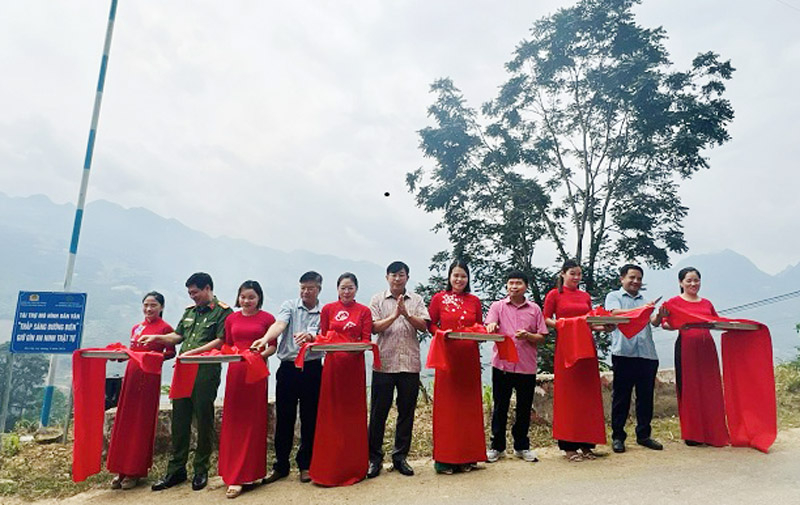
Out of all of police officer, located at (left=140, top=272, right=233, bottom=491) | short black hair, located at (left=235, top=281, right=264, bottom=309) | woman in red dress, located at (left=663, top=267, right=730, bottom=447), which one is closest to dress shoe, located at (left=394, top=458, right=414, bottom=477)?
police officer, located at (left=140, top=272, right=233, bottom=491)

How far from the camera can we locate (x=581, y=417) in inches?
175

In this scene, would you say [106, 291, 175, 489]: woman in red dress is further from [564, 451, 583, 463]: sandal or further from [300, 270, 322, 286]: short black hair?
[564, 451, 583, 463]: sandal

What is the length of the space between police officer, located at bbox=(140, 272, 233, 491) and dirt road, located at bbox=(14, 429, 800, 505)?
17 cm

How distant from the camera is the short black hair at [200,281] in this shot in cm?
434

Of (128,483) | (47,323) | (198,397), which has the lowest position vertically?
(128,483)

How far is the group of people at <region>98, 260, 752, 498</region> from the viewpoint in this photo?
13.4ft

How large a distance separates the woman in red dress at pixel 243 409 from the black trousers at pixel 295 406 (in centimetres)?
13

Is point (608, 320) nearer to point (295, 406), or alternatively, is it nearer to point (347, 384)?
point (347, 384)

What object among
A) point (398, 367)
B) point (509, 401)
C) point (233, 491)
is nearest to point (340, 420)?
point (398, 367)

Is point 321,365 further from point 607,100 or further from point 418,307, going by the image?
point 607,100

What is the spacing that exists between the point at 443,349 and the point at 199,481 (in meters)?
2.40

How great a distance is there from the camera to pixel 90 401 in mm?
4383

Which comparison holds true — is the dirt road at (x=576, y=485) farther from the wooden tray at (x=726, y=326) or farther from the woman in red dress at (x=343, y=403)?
the wooden tray at (x=726, y=326)

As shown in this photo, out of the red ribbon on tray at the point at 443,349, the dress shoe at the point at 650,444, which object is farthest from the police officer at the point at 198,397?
the dress shoe at the point at 650,444
